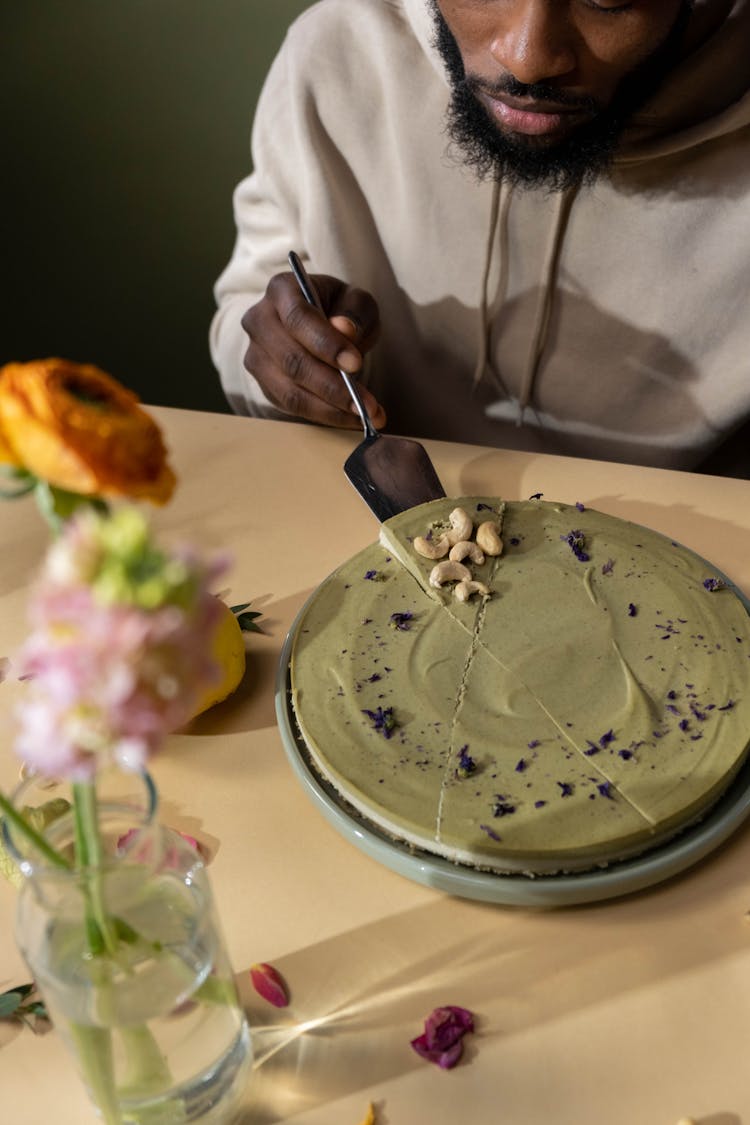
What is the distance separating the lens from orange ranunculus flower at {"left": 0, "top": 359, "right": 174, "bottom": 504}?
33 centimetres

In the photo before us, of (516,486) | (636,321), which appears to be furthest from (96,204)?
(516,486)

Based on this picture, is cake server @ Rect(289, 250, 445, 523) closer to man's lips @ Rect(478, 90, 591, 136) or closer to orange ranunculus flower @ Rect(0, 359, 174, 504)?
man's lips @ Rect(478, 90, 591, 136)

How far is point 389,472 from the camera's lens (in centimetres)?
94

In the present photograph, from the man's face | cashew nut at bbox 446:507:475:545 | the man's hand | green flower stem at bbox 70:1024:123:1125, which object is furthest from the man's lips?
green flower stem at bbox 70:1024:123:1125

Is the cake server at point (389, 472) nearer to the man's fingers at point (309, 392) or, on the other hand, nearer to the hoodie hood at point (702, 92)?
the man's fingers at point (309, 392)

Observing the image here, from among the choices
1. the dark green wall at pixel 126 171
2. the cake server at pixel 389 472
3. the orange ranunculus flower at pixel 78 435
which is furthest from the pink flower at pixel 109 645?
the dark green wall at pixel 126 171

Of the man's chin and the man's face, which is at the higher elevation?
the man's face

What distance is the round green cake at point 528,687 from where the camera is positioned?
0.63 m

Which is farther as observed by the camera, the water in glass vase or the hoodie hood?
the hoodie hood

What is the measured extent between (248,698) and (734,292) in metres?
0.76

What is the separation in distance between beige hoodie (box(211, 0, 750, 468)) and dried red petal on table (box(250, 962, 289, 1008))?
30.4 inches

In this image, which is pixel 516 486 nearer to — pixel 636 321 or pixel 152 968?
pixel 636 321

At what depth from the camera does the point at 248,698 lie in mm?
780

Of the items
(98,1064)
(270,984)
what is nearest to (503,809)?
(270,984)
